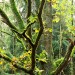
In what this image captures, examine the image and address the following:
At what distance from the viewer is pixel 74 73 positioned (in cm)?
1741

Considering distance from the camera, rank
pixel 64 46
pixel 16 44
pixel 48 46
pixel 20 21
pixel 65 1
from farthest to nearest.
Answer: pixel 64 46
pixel 16 44
pixel 48 46
pixel 20 21
pixel 65 1

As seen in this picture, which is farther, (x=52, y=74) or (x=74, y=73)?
(x=74, y=73)

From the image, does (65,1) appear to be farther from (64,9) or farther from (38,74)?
(38,74)

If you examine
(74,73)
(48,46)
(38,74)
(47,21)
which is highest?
(47,21)

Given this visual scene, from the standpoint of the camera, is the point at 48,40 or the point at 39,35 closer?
the point at 39,35

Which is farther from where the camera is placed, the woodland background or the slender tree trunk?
the slender tree trunk

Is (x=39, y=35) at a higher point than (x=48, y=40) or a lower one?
higher

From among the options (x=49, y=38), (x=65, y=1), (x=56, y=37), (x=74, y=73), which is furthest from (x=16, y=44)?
(x=65, y=1)

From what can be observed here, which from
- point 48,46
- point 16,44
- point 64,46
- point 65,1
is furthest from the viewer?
point 64,46

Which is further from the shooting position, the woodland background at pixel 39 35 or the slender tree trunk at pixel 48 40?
the slender tree trunk at pixel 48 40

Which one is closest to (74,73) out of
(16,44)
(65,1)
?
(16,44)

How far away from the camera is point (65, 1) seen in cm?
557

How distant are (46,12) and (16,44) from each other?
34.3 feet

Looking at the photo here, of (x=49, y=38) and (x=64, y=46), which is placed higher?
(x=49, y=38)
